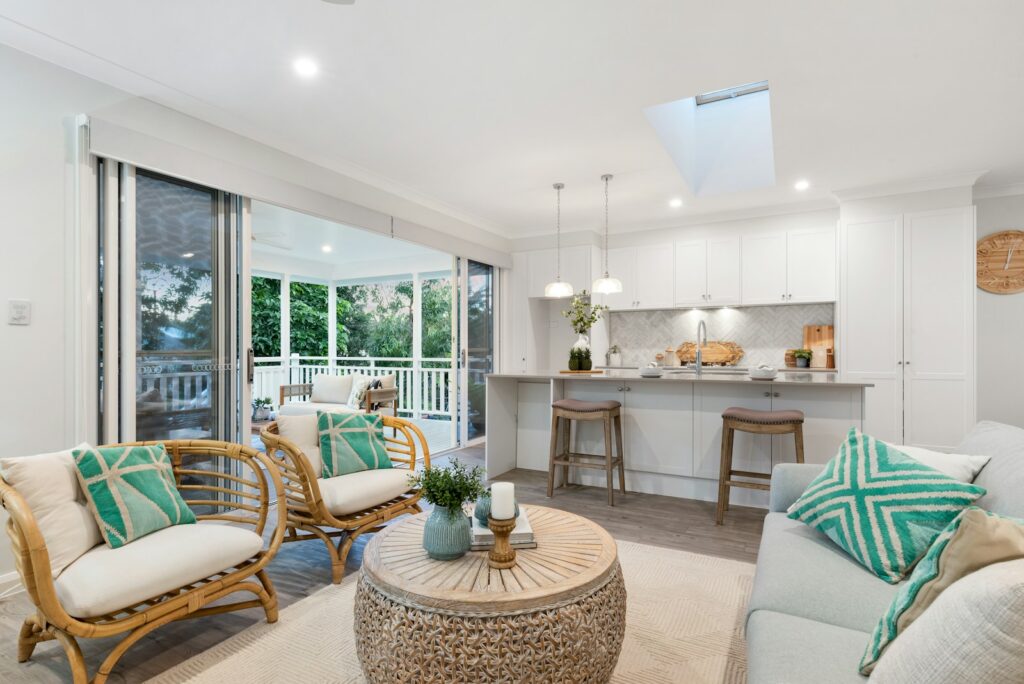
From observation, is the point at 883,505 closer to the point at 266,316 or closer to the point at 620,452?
the point at 620,452

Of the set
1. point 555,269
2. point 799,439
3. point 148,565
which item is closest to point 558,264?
point 555,269

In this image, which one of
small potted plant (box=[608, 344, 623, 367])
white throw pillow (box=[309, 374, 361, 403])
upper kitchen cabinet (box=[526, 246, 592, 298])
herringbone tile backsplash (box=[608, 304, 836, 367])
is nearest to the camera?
herringbone tile backsplash (box=[608, 304, 836, 367])

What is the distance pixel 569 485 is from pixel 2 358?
3537 mm

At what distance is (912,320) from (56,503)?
226 inches

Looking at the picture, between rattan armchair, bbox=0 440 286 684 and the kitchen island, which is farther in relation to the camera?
the kitchen island

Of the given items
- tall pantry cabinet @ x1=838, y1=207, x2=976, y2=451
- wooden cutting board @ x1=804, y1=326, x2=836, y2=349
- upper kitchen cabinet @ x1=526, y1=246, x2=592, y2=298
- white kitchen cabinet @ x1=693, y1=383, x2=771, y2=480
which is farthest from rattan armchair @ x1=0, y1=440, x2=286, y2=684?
wooden cutting board @ x1=804, y1=326, x2=836, y2=349

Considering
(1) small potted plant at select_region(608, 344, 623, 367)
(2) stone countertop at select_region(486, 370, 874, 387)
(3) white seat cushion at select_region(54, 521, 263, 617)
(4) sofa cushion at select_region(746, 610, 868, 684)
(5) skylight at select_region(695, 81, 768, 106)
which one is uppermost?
(5) skylight at select_region(695, 81, 768, 106)

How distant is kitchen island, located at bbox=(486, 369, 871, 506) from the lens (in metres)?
3.39

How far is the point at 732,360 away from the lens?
5.66 m

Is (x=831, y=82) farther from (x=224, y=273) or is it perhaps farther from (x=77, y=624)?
(x=77, y=624)

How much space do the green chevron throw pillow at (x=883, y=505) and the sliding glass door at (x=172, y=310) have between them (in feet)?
10.7

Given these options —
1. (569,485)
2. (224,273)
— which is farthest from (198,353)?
(569,485)

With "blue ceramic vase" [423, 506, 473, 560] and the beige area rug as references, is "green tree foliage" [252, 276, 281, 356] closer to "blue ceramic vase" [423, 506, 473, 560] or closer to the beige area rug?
the beige area rug

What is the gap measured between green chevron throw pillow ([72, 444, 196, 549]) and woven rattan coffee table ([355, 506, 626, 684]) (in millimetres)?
984
